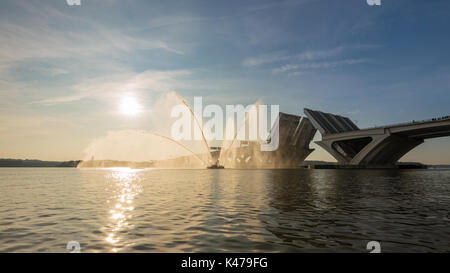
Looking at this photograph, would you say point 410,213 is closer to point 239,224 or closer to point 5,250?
point 239,224

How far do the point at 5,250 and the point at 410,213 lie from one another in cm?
1505

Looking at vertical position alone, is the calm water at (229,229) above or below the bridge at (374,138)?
below

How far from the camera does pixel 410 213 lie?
12523mm

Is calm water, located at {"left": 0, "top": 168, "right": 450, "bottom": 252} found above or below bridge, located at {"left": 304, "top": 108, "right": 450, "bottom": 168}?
below

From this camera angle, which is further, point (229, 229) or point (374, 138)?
point (374, 138)

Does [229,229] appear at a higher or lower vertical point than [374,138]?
lower

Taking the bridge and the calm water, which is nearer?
the calm water

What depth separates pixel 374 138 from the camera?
90188 millimetres

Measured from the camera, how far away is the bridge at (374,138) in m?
83.8

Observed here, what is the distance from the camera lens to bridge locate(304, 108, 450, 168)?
83.8 metres
